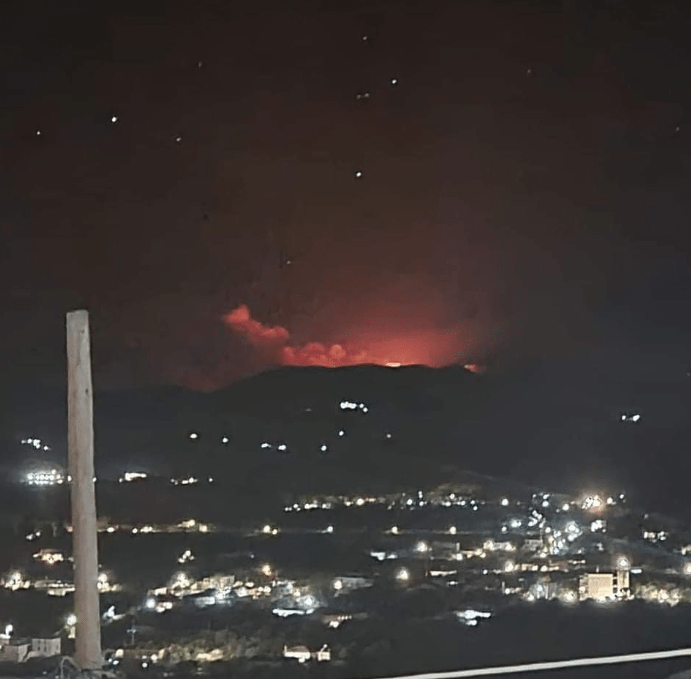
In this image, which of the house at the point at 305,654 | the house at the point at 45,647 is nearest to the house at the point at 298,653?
the house at the point at 305,654

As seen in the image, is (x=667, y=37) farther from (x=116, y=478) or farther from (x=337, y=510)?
(x=116, y=478)

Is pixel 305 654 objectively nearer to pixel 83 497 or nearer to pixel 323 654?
pixel 323 654

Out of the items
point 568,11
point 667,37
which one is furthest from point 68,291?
point 667,37

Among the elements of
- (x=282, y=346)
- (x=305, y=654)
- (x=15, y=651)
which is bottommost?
(x=305, y=654)

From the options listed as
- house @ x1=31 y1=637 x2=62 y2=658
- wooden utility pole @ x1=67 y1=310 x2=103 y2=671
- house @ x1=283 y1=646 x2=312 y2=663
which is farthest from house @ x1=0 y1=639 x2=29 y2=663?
house @ x1=283 y1=646 x2=312 y2=663

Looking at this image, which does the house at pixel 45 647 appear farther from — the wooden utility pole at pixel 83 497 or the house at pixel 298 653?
the house at pixel 298 653

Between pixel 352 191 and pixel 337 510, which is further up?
pixel 352 191

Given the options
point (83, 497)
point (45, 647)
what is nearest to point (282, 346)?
point (45, 647)
